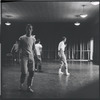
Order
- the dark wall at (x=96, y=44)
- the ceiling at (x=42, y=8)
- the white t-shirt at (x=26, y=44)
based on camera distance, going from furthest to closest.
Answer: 1. the dark wall at (x=96, y=44)
2. the ceiling at (x=42, y=8)
3. the white t-shirt at (x=26, y=44)

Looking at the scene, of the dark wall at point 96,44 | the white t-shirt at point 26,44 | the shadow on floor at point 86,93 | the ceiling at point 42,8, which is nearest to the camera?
the shadow on floor at point 86,93

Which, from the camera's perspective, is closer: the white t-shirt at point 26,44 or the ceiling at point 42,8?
the white t-shirt at point 26,44

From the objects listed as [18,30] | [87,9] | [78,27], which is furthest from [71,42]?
[87,9]

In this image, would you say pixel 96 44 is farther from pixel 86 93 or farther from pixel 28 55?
pixel 28 55

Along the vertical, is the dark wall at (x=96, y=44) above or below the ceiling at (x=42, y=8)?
below

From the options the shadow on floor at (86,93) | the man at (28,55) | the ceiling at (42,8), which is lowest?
the shadow on floor at (86,93)

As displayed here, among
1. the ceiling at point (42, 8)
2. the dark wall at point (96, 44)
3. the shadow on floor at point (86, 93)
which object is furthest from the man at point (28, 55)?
the dark wall at point (96, 44)

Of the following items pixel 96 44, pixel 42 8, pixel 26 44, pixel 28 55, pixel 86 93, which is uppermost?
pixel 42 8

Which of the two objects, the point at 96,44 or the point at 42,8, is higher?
the point at 42,8

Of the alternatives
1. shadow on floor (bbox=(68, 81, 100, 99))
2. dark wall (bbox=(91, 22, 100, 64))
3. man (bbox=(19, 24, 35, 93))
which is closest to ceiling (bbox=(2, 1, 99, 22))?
dark wall (bbox=(91, 22, 100, 64))

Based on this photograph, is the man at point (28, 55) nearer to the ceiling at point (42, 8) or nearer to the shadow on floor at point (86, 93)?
the shadow on floor at point (86, 93)

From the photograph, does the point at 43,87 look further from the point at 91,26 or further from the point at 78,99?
the point at 91,26

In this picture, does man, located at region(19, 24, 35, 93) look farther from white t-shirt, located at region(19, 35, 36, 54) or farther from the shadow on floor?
the shadow on floor

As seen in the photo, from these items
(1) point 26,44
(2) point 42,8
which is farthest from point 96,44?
(1) point 26,44
